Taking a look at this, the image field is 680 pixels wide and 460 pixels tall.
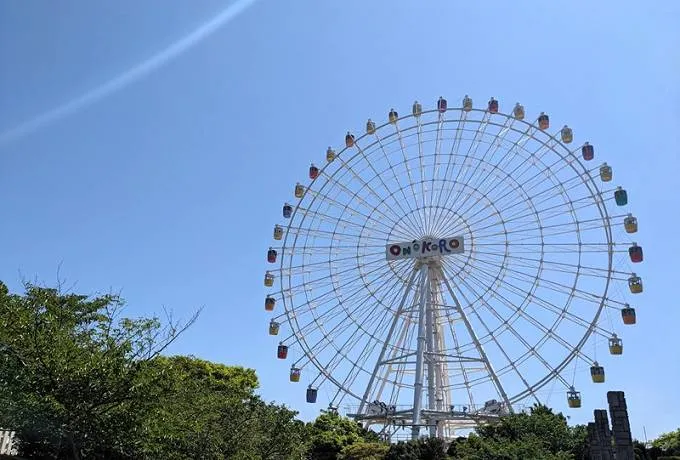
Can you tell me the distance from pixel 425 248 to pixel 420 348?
17.5 feet

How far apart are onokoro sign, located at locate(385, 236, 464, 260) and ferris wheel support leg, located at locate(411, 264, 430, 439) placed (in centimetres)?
88

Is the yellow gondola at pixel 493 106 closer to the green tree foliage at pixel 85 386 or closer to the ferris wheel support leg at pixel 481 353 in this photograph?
the ferris wheel support leg at pixel 481 353

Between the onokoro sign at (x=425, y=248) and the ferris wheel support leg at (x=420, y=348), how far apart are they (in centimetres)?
88

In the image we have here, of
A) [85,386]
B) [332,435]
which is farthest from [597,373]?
[85,386]

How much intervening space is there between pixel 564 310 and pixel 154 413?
2303 cm

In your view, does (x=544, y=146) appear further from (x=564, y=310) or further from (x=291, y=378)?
(x=291, y=378)

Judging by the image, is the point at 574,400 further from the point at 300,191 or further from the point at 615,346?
the point at 300,191

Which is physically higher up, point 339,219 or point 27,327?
point 339,219

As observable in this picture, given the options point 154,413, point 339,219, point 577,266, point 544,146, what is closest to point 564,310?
point 577,266

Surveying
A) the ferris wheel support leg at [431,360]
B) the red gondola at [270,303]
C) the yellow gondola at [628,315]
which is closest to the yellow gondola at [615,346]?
the yellow gondola at [628,315]

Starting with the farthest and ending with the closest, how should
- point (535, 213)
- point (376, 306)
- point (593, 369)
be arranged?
point (376, 306)
point (535, 213)
point (593, 369)

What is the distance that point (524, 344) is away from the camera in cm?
3275

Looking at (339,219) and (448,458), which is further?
(339,219)

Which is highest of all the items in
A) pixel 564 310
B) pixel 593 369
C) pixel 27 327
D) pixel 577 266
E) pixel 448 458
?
pixel 577 266
